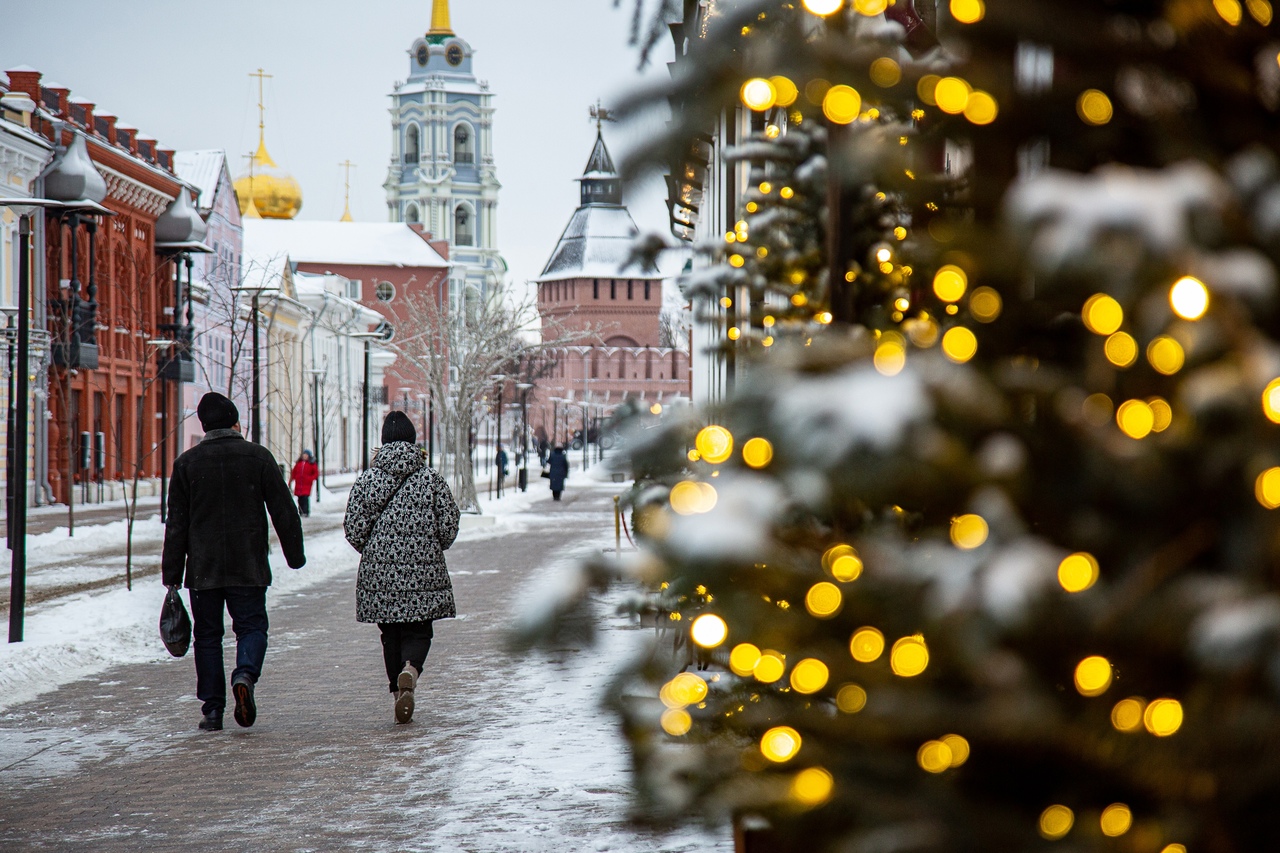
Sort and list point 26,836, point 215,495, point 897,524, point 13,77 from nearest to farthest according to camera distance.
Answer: point 897,524, point 26,836, point 215,495, point 13,77

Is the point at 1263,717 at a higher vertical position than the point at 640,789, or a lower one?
higher

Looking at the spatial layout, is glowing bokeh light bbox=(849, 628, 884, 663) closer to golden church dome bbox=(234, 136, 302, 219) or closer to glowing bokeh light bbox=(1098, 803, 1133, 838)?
glowing bokeh light bbox=(1098, 803, 1133, 838)

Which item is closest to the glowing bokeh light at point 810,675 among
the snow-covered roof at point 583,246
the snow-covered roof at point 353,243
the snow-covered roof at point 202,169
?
the snow-covered roof at point 202,169

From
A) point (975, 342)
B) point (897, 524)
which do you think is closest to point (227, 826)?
point (897, 524)

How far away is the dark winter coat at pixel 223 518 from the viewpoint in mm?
9359

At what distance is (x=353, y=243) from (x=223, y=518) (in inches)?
4612

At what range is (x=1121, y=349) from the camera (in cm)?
190

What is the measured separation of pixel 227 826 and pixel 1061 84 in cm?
574

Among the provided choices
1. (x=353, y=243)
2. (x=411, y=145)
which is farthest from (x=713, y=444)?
(x=411, y=145)

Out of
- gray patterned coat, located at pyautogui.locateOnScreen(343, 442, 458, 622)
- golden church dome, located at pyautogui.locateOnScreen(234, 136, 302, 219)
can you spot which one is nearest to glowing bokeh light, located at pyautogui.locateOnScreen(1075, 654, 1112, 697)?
gray patterned coat, located at pyautogui.locateOnScreen(343, 442, 458, 622)

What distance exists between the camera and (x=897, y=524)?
3.29m

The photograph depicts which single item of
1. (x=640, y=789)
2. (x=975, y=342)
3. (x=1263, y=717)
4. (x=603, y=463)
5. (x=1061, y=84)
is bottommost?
(x=640, y=789)

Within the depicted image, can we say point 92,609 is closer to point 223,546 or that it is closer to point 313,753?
point 223,546

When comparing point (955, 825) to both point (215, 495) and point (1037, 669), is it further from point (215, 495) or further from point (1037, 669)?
point (215, 495)
